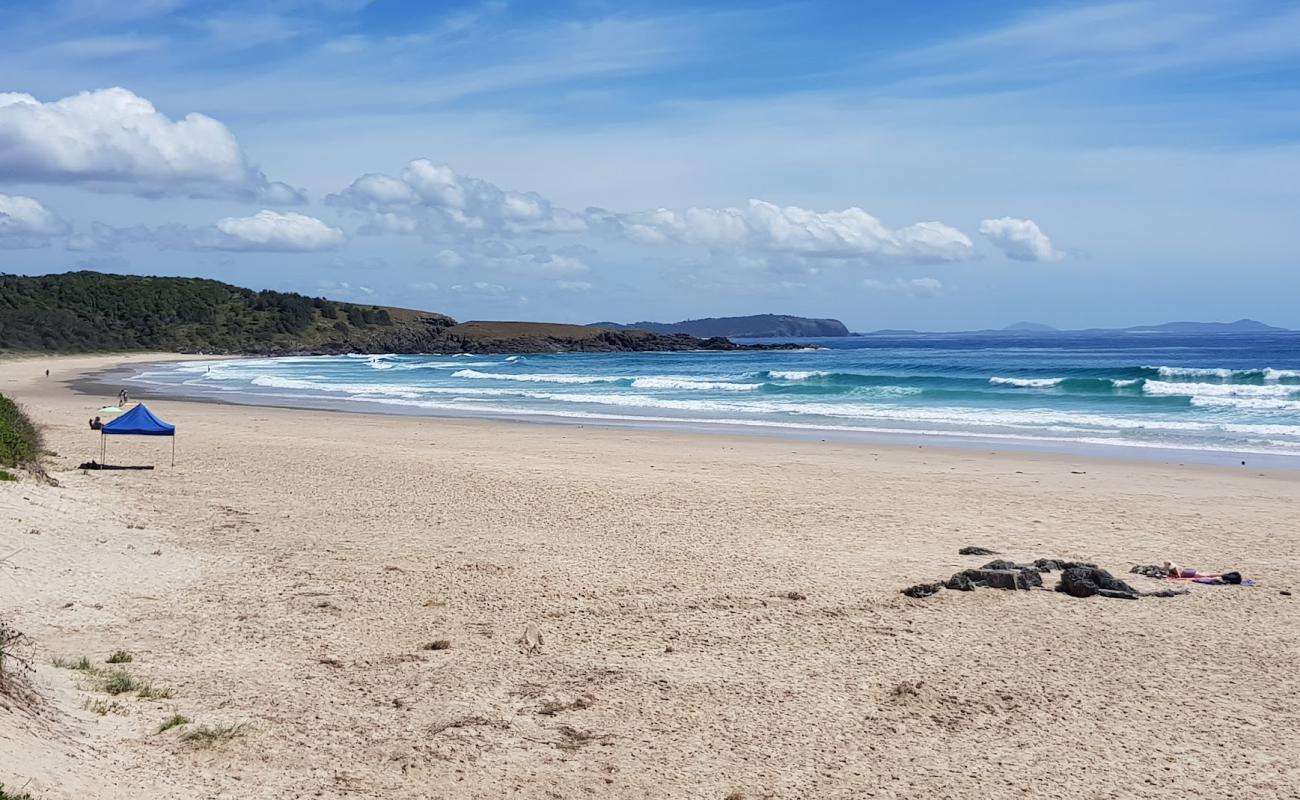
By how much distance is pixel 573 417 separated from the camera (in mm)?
30297

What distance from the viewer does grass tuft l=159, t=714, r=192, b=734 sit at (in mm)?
5836

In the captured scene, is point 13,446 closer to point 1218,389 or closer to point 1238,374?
point 1218,389

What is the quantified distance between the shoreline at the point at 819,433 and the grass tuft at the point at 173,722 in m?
17.2

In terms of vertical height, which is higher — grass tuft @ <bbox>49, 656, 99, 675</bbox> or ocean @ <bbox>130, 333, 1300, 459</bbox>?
ocean @ <bbox>130, 333, 1300, 459</bbox>

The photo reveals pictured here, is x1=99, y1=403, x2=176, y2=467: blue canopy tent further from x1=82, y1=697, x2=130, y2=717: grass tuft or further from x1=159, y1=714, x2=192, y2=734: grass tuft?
x1=159, y1=714, x2=192, y2=734: grass tuft

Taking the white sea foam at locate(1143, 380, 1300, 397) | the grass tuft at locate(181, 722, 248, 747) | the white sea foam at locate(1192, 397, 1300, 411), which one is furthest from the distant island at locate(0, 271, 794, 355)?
the grass tuft at locate(181, 722, 248, 747)

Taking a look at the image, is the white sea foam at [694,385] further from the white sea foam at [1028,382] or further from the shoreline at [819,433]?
the shoreline at [819,433]

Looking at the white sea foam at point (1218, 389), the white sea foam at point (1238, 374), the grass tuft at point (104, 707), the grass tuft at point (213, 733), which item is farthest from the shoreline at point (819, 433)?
the white sea foam at point (1238, 374)

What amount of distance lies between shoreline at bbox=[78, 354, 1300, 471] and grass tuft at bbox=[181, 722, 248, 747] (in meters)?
17.0

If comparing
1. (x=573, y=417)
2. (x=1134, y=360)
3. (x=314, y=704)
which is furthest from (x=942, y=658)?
(x=1134, y=360)

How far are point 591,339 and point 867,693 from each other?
96.0 m

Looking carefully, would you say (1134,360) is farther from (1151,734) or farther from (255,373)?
(1151,734)

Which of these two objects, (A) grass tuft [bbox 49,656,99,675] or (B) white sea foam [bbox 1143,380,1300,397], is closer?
(A) grass tuft [bbox 49,656,99,675]

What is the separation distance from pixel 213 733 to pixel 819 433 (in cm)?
2006
